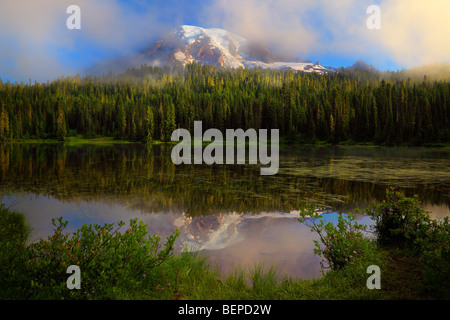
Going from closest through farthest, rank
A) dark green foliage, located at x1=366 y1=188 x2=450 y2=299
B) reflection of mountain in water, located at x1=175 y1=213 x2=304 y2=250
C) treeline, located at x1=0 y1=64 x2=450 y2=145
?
dark green foliage, located at x1=366 y1=188 x2=450 y2=299
reflection of mountain in water, located at x1=175 y1=213 x2=304 y2=250
treeline, located at x1=0 y1=64 x2=450 y2=145

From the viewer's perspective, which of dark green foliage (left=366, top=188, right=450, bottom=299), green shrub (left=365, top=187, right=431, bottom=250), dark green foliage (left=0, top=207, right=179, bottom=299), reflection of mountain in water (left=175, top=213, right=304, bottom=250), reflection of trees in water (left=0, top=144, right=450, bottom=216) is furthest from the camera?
reflection of trees in water (left=0, top=144, right=450, bottom=216)

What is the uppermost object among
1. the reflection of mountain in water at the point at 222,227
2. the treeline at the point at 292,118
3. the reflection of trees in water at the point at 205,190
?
the treeline at the point at 292,118

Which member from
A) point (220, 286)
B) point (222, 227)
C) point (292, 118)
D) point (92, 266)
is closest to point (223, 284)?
point (220, 286)

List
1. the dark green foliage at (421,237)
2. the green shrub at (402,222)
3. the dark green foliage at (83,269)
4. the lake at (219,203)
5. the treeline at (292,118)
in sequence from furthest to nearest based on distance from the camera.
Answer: the treeline at (292,118)
the lake at (219,203)
the green shrub at (402,222)
the dark green foliage at (421,237)
the dark green foliage at (83,269)

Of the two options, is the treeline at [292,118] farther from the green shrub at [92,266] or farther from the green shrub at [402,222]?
the green shrub at [92,266]

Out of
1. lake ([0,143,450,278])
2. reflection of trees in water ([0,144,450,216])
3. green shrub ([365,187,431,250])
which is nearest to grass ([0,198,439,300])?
lake ([0,143,450,278])

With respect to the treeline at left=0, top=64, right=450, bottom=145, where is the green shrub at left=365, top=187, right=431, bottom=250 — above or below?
below

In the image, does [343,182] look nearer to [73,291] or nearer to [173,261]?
[173,261]

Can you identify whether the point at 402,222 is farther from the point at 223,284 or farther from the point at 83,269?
the point at 83,269

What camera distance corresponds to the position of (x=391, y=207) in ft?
30.6

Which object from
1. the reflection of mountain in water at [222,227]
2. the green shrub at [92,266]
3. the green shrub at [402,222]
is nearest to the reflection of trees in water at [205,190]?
the reflection of mountain in water at [222,227]

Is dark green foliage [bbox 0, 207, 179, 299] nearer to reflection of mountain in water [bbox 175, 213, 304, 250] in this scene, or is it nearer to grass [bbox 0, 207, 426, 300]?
grass [bbox 0, 207, 426, 300]

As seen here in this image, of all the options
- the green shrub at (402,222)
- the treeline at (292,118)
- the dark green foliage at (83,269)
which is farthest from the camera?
the treeline at (292,118)
